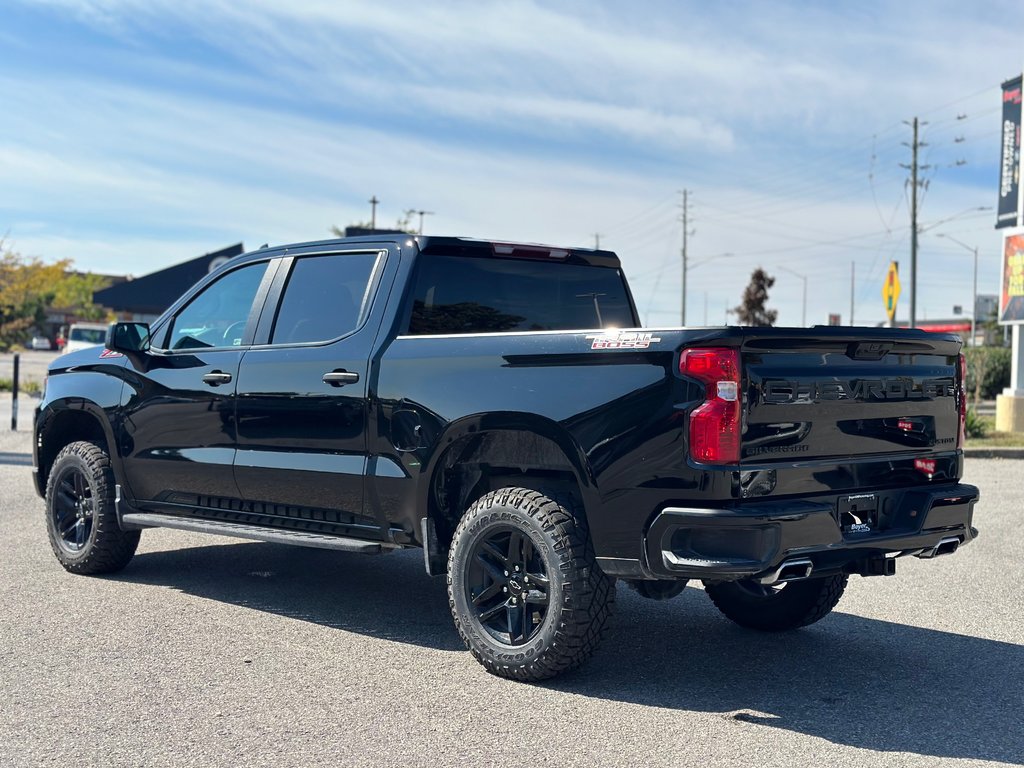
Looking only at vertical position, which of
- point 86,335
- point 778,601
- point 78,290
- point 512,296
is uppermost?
point 78,290

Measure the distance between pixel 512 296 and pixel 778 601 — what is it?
84.1 inches

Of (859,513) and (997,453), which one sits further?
(997,453)

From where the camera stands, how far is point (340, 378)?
577 cm

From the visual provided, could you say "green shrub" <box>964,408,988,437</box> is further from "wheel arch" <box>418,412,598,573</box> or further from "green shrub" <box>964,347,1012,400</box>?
"wheel arch" <box>418,412,598,573</box>

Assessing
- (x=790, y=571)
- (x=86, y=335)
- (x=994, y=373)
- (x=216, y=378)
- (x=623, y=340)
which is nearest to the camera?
(x=790, y=571)

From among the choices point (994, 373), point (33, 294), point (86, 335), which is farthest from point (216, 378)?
point (33, 294)

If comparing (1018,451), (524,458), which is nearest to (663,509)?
(524,458)

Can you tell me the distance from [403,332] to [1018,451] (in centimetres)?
1306

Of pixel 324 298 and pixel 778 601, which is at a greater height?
pixel 324 298

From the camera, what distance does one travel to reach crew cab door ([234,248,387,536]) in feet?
18.9

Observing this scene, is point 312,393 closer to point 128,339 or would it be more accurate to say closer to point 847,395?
point 128,339

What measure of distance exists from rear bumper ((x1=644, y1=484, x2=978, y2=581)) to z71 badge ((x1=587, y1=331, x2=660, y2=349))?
67 centimetres

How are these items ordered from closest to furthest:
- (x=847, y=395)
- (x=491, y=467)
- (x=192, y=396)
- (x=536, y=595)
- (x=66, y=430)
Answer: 1. (x=847, y=395)
2. (x=536, y=595)
3. (x=491, y=467)
4. (x=192, y=396)
5. (x=66, y=430)

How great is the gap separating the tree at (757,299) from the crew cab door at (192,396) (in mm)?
47695
